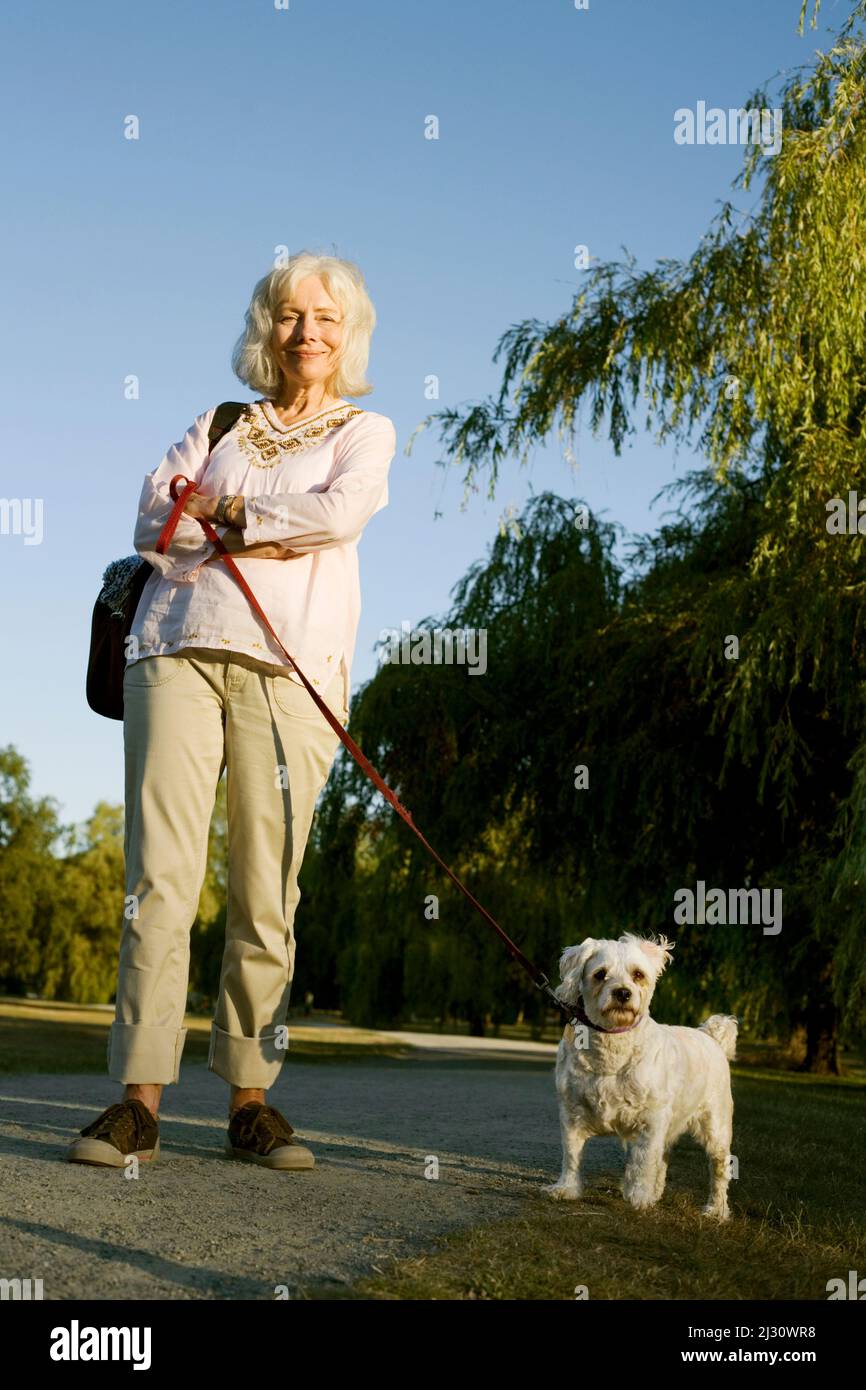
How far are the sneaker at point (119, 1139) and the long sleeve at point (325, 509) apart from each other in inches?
74.7

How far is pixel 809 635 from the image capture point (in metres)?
11.3

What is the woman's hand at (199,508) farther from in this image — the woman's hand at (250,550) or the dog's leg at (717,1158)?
the dog's leg at (717,1158)

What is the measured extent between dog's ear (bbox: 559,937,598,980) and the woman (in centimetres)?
113

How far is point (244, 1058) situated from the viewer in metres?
4.53

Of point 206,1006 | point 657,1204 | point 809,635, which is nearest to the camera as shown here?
point 657,1204

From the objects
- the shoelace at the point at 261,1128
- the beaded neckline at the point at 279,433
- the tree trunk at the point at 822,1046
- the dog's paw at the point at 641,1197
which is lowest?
the tree trunk at the point at 822,1046

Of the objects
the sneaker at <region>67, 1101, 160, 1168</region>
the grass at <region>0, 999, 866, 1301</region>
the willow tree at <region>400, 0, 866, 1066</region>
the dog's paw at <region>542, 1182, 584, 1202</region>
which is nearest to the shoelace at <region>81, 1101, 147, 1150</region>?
the sneaker at <region>67, 1101, 160, 1168</region>

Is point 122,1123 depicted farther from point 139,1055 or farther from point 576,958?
point 576,958

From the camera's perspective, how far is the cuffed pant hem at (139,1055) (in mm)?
4270

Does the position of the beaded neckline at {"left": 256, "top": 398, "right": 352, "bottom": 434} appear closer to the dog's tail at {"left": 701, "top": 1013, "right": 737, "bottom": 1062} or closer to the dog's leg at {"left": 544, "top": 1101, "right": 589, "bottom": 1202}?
the dog's leg at {"left": 544, "top": 1101, "right": 589, "bottom": 1202}

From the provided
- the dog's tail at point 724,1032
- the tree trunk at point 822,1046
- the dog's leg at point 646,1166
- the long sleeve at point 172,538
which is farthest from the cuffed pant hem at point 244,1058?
the tree trunk at point 822,1046
